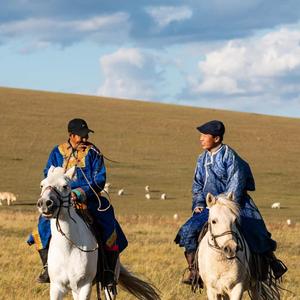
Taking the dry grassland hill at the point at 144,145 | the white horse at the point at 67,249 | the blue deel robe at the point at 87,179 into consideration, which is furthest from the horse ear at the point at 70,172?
the dry grassland hill at the point at 144,145

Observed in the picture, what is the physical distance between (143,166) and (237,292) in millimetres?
45480

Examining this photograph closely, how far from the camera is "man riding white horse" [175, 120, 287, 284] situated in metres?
8.77

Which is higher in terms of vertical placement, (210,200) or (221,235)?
(210,200)

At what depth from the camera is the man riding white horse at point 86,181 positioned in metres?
8.61

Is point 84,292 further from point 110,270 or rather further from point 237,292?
point 237,292

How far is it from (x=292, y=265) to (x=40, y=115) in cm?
5393

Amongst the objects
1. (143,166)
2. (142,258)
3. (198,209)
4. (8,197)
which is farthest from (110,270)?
(143,166)

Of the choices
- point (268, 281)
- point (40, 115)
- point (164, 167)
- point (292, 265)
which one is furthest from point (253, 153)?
point (268, 281)

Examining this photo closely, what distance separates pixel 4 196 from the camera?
121ft

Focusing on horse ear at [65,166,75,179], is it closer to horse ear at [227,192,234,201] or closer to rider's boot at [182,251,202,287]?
horse ear at [227,192,234,201]

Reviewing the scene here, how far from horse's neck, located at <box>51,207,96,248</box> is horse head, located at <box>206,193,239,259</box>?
1182mm

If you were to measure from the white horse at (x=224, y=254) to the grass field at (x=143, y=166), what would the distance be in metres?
2.54

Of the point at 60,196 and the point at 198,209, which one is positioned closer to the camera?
the point at 60,196

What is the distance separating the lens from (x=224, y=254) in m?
8.14
